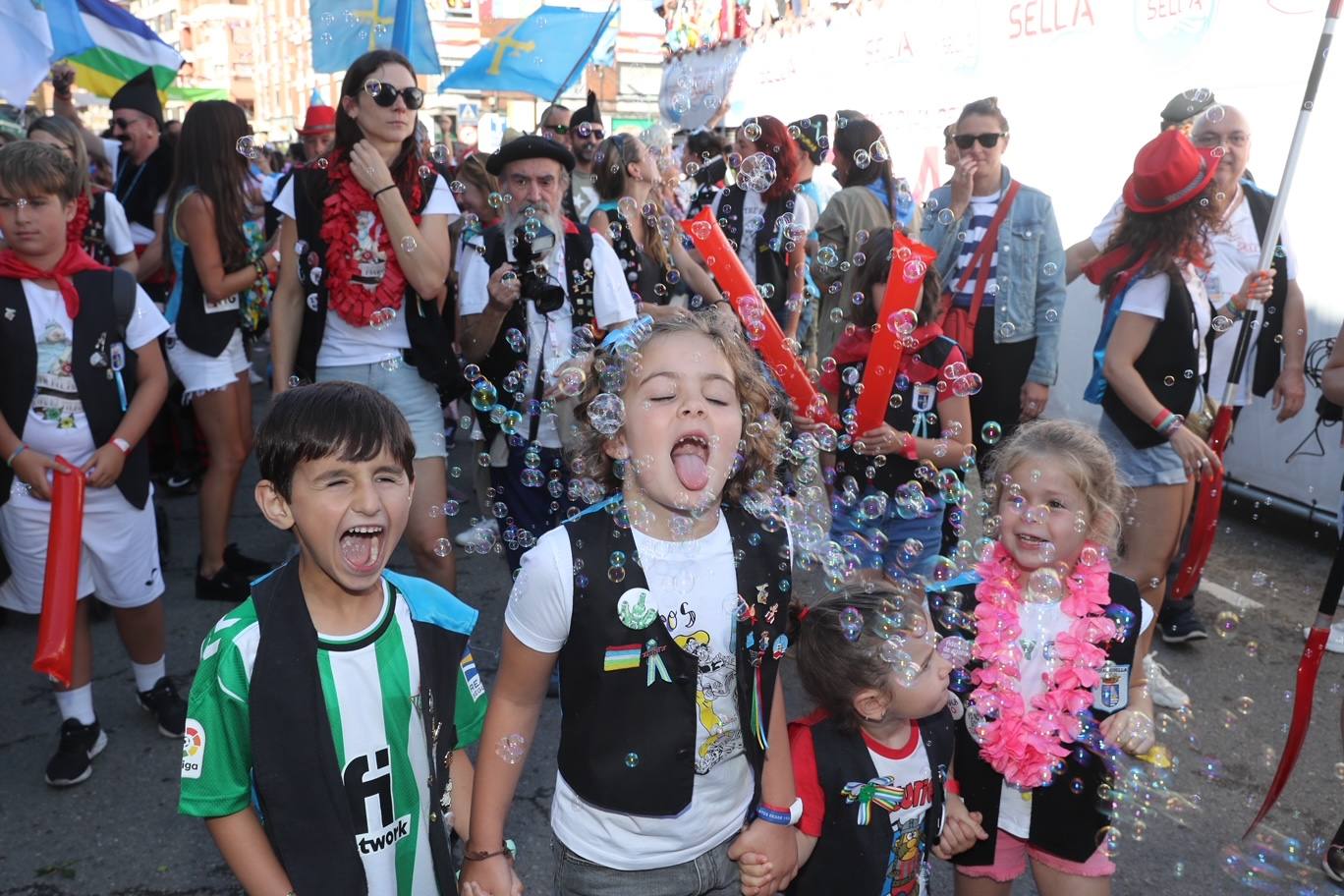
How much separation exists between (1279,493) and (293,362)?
5.46 metres

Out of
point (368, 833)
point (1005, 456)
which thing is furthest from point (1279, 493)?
point (368, 833)

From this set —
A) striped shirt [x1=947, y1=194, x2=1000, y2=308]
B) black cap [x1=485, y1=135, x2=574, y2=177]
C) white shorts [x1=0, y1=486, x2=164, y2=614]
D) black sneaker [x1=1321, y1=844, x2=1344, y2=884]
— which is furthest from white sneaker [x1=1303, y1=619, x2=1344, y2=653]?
white shorts [x1=0, y1=486, x2=164, y2=614]

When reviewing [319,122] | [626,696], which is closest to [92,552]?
[626,696]

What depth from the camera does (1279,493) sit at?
20.1 ft

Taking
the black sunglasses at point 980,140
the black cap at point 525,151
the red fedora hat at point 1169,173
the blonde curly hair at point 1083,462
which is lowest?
the blonde curly hair at point 1083,462

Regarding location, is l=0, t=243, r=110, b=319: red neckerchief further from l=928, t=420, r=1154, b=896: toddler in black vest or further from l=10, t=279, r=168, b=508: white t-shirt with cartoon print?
l=928, t=420, r=1154, b=896: toddler in black vest

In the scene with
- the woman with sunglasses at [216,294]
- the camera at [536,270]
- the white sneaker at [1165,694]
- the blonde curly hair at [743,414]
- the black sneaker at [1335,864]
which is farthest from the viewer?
the woman with sunglasses at [216,294]

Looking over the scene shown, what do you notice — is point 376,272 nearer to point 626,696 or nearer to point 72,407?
point 72,407

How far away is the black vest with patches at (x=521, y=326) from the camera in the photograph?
3.66 meters

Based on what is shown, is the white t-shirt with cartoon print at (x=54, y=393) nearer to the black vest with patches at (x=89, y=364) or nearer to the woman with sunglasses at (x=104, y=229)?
the black vest with patches at (x=89, y=364)

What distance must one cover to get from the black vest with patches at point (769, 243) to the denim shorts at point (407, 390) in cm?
174

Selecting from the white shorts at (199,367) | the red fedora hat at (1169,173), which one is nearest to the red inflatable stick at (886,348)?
the red fedora hat at (1169,173)

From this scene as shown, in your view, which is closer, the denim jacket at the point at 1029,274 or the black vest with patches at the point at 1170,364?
the black vest with patches at the point at 1170,364

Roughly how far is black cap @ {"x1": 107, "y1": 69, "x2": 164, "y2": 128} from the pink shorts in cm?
646
